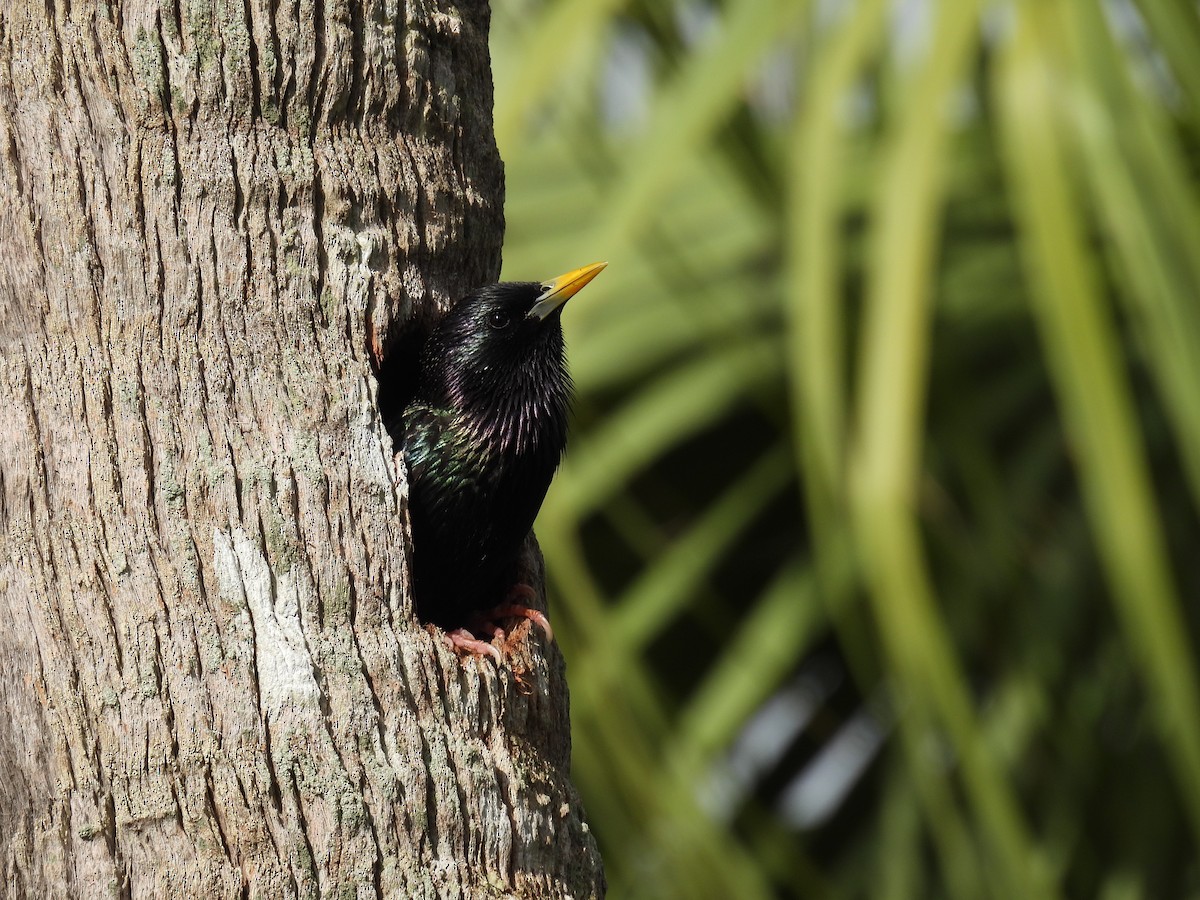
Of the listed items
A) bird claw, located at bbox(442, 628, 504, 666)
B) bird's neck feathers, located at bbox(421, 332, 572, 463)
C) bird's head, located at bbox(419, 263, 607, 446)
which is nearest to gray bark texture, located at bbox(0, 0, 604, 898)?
bird claw, located at bbox(442, 628, 504, 666)

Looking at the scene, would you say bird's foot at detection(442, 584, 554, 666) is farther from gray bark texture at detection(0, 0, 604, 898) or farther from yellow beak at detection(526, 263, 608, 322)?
yellow beak at detection(526, 263, 608, 322)

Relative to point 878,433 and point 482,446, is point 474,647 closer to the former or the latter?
point 482,446

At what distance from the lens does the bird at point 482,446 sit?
8.08 feet

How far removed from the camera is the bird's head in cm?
246

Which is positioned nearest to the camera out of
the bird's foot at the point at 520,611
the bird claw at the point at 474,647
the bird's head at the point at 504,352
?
the bird claw at the point at 474,647

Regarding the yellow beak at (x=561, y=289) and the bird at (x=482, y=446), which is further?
the yellow beak at (x=561, y=289)

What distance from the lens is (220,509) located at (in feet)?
6.34

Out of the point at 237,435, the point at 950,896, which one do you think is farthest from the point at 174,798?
the point at 950,896

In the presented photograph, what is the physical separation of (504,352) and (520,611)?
500 millimetres

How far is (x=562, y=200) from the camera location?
180 inches

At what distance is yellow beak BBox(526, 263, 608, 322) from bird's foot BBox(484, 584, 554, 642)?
52cm

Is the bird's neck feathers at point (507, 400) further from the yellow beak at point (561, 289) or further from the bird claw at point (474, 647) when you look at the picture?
the bird claw at point (474, 647)

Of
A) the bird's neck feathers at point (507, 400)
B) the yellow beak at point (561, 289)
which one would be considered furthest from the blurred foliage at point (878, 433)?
the bird's neck feathers at point (507, 400)

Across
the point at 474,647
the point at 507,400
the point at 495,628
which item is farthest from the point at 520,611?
the point at 507,400
